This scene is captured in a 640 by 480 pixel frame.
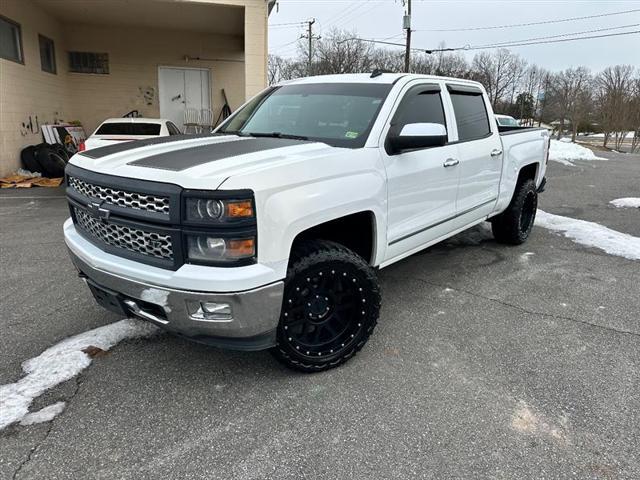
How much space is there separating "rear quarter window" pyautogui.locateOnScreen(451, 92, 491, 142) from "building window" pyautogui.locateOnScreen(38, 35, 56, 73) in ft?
43.3

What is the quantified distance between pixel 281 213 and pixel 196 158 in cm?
65

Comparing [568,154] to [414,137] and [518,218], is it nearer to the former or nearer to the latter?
[518,218]

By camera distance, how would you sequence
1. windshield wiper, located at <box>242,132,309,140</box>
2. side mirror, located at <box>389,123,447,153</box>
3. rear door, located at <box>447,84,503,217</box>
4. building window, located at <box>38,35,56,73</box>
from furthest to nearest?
building window, located at <box>38,35,56,73</box> → rear door, located at <box>447,84,503,217</box> → windshield wiper, located at <box>242,132,309,140</box> → side mirror, located at <box>389,123,447,153</box>

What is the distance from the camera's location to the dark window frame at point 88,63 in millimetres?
15695

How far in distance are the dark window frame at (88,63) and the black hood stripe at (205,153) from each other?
1482 centimetres

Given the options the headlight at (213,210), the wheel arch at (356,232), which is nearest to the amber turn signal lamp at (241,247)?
the headlight at (213,210)

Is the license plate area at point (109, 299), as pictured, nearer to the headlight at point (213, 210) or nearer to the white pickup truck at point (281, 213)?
the white pickup truck at point (281, 213)

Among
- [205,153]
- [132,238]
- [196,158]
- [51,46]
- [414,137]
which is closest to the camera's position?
[132,238]

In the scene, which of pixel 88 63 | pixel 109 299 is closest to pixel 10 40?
pixel 88 63

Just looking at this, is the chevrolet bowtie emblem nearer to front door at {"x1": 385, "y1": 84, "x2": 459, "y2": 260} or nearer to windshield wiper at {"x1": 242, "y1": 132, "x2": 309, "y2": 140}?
windshield wiper at {"x1": 242, "y1": 132, "x2": 309, "y2": 140}

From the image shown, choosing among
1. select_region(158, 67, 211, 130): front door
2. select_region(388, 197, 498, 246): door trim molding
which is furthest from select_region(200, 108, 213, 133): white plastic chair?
select_region(388, 197, 498, 246): door trim molding

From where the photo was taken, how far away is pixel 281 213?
2654mm

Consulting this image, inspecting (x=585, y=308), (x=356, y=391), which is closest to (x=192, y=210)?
(x=356, y=391)

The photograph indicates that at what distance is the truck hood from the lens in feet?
8.39
